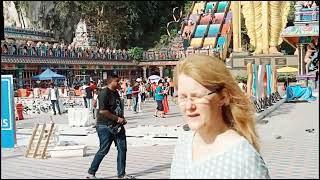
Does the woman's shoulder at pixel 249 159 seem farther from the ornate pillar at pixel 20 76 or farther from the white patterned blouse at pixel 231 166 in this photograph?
the ornate pillar at pixel 20 76

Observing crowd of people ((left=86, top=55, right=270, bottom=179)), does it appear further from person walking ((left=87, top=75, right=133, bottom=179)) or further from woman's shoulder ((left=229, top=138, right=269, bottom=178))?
person walking ((left=87, top=75, right=133, bottom=179))

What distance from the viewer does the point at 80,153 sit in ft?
22.3

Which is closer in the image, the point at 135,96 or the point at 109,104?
the point at 109,104

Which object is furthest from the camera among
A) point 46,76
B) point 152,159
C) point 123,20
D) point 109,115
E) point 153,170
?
point 123,20

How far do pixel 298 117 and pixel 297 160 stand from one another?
18.7 feet

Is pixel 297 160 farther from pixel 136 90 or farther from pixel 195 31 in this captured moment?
pixel 195 31

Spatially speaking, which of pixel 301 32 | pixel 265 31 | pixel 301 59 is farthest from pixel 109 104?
pixel 265 31

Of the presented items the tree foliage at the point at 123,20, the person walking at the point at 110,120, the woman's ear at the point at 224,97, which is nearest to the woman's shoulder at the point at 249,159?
the woman's ear at the point at 224,97

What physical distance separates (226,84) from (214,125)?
11 cm

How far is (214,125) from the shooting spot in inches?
53.3

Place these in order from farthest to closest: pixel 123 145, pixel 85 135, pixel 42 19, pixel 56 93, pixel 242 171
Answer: pixel 42 19
pixel 56 93
pixel 85 135
pixel 123 145
pixel 242 171

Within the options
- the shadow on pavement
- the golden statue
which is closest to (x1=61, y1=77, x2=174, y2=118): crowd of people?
the shadow on pavement

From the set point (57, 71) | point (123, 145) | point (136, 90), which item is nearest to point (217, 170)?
point (123, 145)

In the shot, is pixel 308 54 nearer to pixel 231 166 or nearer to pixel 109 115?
pixel 109 115
